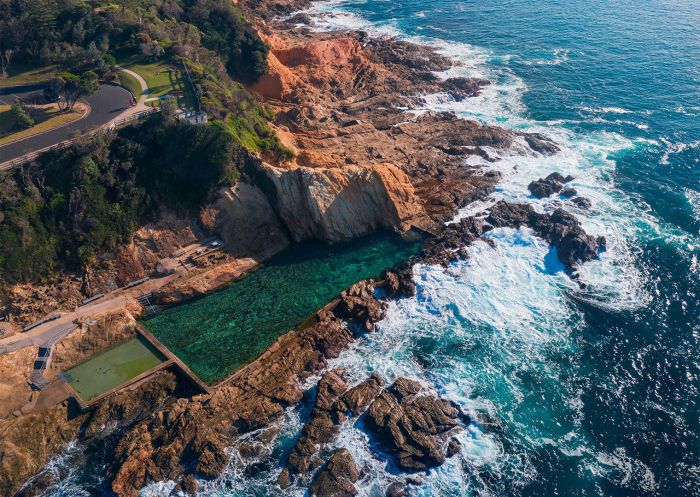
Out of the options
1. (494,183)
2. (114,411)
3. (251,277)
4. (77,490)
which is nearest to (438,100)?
(494,183)

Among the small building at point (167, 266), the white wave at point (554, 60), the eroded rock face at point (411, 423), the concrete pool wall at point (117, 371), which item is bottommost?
the concrete pool wall at point (117, 371)

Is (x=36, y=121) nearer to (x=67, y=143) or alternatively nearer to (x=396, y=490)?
(x=67, y=143)

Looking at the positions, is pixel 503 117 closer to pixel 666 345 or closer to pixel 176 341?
pixel 666 345

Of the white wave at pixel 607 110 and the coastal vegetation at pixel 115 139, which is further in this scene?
the white wave at pixel 607 110

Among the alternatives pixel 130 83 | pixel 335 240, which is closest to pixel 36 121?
pixel 130 83

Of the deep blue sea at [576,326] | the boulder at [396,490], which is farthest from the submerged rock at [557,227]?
the boulder at [396,490]

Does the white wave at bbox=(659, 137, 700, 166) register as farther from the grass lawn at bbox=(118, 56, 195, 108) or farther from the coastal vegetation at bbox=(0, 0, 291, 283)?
the grass lawn at bbox=(118, 56, 195, 108)

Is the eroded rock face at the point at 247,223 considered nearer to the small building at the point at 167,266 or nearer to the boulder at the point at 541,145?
the small building at the point at 167,266

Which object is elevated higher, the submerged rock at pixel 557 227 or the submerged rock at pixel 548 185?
the submerged rock at pixel 548 185
